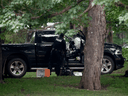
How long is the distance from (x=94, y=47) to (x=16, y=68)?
4.55 metres

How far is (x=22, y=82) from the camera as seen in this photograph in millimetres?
11555

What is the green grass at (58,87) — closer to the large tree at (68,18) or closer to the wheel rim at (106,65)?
the wheel rim at (106,65)

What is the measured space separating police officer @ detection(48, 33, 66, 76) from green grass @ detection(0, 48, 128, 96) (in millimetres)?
755

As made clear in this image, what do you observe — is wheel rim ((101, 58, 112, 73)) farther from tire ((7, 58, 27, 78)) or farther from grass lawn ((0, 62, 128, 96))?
tire ((7, 58, 27, 78))

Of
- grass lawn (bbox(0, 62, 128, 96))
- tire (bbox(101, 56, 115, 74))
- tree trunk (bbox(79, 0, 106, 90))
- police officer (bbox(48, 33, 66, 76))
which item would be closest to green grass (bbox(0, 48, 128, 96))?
grass lawn (bbox(0, 62, 128, 96))

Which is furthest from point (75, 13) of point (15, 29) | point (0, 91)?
point (0, 91)

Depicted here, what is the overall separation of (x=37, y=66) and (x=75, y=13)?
5498 millimetres

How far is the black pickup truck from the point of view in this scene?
12828mm

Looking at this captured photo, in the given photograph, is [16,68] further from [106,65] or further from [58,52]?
[106,65]

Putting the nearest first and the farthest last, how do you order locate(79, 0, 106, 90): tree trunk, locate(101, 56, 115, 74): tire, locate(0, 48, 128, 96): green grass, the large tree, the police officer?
the large tree → locate(0, 48, 128, 96): green grass → locate(79, 0, 106, 90): tree trunk → the police officer → locate(101, 56, 115, 74): tire

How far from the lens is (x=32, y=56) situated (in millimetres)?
13070

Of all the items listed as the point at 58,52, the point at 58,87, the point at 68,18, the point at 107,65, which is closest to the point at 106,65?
the point at 107,65

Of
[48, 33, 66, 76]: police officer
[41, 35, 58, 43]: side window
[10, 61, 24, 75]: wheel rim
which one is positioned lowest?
[10, 61, 24, 75]: wheel rim

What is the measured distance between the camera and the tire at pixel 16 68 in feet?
41.9
